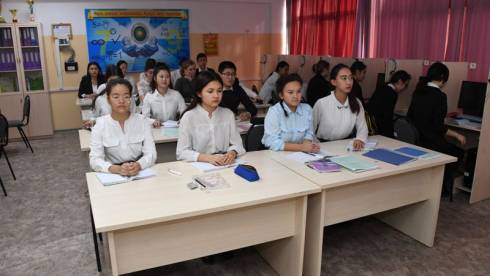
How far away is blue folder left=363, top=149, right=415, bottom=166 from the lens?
2.61 metres

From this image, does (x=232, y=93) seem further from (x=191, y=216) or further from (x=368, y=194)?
(x=191, y=216)

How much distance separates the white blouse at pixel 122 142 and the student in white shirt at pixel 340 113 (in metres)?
1.51

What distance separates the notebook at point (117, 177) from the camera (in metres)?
2.18

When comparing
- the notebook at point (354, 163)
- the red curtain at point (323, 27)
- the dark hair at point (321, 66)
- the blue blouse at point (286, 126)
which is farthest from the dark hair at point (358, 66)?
the notebook at point (354, 163)

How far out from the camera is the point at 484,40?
4.59 metres

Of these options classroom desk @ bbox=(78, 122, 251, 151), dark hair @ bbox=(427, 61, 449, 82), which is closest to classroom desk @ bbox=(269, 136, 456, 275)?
classroom desk @ bbox=(78, 122, 251, 151)

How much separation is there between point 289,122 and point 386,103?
189 cm

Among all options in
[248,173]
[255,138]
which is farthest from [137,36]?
[248,173]

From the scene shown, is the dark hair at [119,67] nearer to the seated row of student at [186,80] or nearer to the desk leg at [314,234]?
the seated row of student at [186,80]

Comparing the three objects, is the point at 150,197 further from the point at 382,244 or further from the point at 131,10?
the point at 131,10

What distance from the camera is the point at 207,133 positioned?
2.81 m

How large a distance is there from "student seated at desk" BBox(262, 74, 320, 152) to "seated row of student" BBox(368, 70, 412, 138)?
1686mm

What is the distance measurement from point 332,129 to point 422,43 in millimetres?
2920

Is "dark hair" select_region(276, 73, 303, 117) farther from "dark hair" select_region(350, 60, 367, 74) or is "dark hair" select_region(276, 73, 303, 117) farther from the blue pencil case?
"dark hair" select_region(350, 60, 367, 74)
